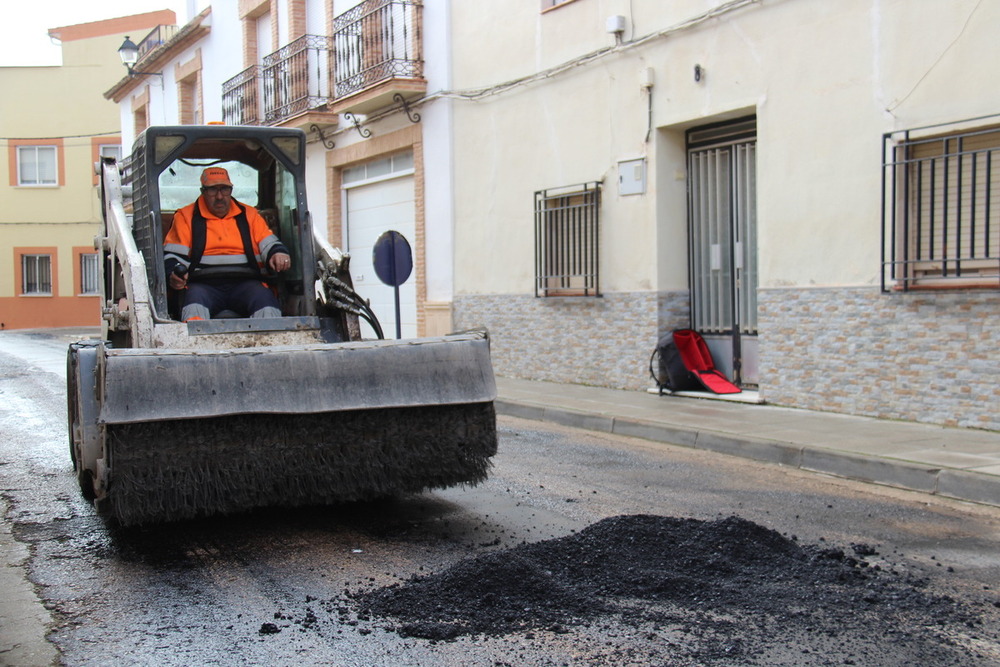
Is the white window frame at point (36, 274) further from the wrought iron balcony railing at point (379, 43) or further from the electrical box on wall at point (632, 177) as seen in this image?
the electrical box on wall at point (632, 177)

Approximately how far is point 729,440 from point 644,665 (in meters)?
4.97

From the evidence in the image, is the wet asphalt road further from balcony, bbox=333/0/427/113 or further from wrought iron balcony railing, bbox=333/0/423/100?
wrought iron balcony railing, bbox=333/0/423/100

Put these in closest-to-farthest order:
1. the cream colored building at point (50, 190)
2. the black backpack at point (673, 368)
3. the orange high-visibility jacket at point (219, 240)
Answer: the orange high-visibility jacket at point (219, 240) < the black backpack at point (673, 368) < the cream colored building at point (50, 190)

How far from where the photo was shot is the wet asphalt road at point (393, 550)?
3678 mm

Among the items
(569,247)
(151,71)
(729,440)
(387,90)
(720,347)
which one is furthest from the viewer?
(151,71)

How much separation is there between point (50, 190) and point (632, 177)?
27.2 metres

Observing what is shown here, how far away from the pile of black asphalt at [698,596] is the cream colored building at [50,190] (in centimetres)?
3162

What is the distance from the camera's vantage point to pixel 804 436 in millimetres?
8141

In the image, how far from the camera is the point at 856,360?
→ 30.2 feet

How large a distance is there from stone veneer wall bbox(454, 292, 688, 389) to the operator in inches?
224

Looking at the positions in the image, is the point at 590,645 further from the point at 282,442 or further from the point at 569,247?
the point at 569,247

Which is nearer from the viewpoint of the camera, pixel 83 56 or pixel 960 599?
pixel 960 599

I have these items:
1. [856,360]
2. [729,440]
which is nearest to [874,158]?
[856,360]

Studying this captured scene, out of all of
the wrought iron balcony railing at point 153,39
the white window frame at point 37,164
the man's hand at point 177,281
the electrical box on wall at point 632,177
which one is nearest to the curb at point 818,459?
the electrical box on wall at point 632,177
